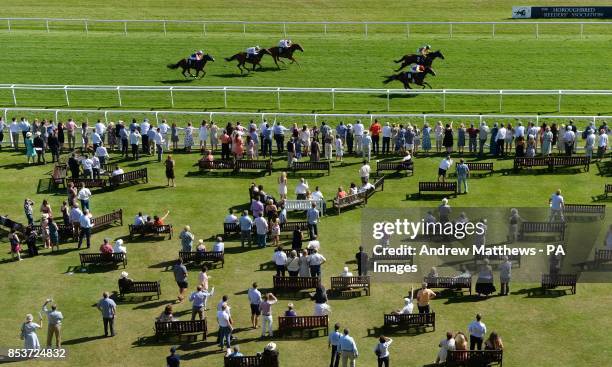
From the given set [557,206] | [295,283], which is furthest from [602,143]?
[295,283]

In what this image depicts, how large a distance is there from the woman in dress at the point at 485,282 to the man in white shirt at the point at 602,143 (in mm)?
11866

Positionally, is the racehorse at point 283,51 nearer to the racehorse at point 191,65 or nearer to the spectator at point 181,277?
the racehorse at point 191,65

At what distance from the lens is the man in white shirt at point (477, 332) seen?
2197 centimetres

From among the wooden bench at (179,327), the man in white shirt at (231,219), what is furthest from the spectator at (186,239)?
the wooden bench at (179,327)

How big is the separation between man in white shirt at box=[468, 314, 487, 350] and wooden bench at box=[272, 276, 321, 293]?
4.77 m

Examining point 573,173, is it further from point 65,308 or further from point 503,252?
point 65,308

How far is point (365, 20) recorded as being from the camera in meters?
59.8

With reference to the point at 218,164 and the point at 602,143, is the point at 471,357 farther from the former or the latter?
the point at 602,143

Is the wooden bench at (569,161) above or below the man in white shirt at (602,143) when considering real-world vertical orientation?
below

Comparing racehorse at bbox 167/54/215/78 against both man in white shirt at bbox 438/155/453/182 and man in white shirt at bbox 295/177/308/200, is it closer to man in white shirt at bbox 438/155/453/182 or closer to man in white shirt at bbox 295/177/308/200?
man in white shirt at bbox 295/177/308/200

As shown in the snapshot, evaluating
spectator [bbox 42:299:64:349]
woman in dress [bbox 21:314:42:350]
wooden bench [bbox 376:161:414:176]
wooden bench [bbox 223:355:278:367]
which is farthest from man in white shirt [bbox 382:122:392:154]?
woman in dress [bbox 21:314:42:350]

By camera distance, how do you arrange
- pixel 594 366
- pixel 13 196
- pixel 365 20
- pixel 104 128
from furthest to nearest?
1. pixel 365 20
2. pixel 104 128
3. pixel 13 196
4. pixel 594 366

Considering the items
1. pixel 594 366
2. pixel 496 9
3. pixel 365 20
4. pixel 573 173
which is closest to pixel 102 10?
pixel 365 20

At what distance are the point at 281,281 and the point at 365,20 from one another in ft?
122
